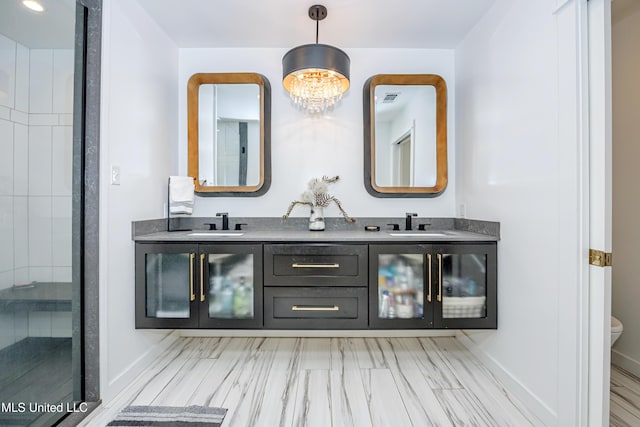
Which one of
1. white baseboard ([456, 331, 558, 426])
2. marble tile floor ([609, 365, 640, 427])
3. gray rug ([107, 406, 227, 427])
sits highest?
white baseboard ([456, 331, 558, 426])

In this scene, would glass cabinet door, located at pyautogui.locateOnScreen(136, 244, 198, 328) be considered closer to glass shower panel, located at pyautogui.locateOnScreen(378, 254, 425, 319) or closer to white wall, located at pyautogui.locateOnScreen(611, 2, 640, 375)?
glass shower panel, located at pyautogui.locateOnScreen(378, 254, 425, 319)

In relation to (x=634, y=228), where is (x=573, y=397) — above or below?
below

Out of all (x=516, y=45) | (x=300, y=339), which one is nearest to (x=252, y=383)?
(x=300, y=339)

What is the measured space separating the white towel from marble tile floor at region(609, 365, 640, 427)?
284 centimetres

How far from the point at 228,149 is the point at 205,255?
998 mm

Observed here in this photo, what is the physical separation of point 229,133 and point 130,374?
6.00ft

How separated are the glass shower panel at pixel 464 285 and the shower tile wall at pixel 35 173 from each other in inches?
84.9

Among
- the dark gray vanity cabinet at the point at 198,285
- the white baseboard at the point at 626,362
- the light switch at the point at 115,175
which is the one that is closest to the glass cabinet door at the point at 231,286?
the dark gray vanity cabinet at the point at 198,285

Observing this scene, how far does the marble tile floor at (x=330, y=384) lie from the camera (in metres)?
1.58

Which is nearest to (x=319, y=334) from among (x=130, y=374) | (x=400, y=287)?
(x=400, y=287)

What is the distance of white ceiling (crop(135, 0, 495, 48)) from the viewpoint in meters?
2.00

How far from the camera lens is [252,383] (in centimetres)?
187

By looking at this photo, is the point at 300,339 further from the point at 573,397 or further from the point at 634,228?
the point at 634,228

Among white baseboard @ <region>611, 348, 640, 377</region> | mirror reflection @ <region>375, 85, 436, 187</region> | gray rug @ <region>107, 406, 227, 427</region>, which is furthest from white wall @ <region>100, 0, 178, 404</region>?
white baseboard @ <region>611, 348, 640, 377</region>
